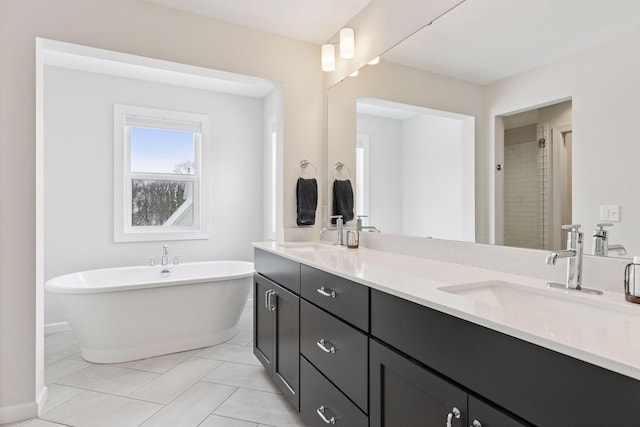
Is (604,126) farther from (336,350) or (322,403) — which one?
(322,403)

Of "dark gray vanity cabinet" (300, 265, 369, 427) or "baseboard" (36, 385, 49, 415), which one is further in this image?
"baseboard" (36, 385, 49, 415)

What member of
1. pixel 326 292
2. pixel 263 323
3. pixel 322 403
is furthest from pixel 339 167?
pixel 322 403

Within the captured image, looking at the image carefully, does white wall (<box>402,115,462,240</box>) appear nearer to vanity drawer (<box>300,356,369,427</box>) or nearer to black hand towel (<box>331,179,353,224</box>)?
black hand towel (<box>331,179,353,224</box>)

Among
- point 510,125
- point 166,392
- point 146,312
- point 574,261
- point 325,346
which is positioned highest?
point 510,125

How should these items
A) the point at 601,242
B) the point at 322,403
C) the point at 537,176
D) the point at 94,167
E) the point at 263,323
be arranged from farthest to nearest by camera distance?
1. the point at 94,167
2. the point at 263,323
3. the point at 322,403
4. the point at 537,176
5. the point at 601,242

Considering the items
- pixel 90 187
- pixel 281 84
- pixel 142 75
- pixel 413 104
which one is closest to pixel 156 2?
pixel 281 84

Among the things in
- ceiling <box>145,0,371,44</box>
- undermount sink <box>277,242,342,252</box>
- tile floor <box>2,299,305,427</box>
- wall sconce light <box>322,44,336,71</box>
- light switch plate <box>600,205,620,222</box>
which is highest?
ceiling <box>145,0,371,44</box>

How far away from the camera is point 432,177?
6.27ft

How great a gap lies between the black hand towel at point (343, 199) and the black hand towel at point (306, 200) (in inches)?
6.5

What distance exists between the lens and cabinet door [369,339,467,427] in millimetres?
921

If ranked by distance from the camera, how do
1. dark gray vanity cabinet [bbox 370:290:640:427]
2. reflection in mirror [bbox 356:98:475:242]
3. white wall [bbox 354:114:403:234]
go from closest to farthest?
dark gray vanity cabinet [bbox 370:290:640:427] < reflection in mirror [bbox 356:98:475:242] < white wall [bbox 354:114:403:234]

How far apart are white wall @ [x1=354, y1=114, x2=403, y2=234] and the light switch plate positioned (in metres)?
1.05

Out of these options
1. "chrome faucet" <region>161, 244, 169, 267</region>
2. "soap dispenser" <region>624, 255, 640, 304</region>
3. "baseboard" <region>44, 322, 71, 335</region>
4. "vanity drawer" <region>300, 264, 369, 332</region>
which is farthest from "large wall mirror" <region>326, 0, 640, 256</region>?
"baseboard" <region>44, 322, 71, 335</region>

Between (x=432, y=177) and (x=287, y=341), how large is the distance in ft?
3.94
